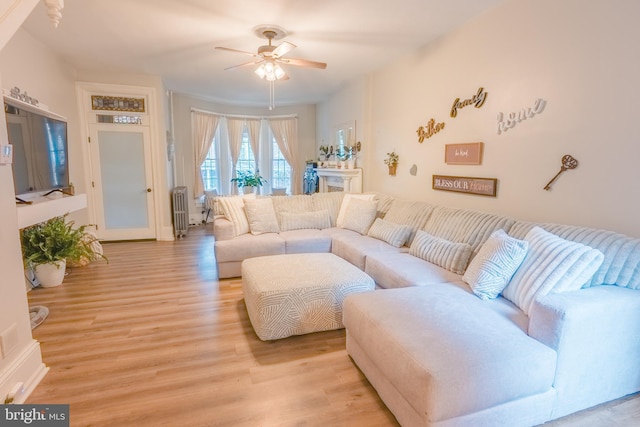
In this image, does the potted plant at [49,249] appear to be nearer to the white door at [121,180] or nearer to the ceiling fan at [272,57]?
the white door at [121,180]

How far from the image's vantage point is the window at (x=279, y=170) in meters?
7.73

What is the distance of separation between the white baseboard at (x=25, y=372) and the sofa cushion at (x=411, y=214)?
3087 millimetres

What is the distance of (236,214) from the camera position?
399 centimetres

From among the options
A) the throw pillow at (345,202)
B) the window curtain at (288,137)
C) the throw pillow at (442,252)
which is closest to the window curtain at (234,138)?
the window curtain at (288,137)

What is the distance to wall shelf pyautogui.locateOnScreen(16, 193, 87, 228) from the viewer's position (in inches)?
92.5

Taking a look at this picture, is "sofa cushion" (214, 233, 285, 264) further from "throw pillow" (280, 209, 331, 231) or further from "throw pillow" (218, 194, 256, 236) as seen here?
"throw pillow" (280, 209, 331, 231)

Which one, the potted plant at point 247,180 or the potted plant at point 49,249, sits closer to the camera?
the potted plant at point 49,249

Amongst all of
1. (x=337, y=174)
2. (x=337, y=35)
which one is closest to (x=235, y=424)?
(x=337, y=35)

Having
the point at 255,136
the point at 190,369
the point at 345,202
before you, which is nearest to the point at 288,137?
the point at 255,136

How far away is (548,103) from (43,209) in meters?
4.09

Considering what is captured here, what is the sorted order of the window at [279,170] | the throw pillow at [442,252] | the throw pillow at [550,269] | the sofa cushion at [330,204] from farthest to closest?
the window at [279,170] → the sofa cushion at [330,204] → the throw pillow at [442,252] → the throw pillow at [550,269]

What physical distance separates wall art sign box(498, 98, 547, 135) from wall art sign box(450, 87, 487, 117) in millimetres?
262

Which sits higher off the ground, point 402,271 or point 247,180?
point 247,180

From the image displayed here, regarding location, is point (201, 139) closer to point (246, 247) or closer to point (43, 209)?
point (246, 247)
